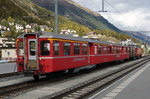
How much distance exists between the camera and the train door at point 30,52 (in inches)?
Result: 557

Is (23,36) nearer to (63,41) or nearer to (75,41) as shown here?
(63,41)

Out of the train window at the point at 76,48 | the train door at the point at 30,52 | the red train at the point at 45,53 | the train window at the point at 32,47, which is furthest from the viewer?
the train window at the point at 76,48

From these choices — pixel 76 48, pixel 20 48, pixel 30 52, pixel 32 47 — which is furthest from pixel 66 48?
pixel 20 48

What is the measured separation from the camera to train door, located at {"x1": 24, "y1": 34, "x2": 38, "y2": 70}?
14.2 meters

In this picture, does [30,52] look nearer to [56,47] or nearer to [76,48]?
[56,47]

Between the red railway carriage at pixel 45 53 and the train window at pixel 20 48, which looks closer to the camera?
the red railway carriage at pixel 45 53

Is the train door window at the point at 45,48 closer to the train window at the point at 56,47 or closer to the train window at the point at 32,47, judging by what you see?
the train window at the point at 56,47

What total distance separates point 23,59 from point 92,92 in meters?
5.71

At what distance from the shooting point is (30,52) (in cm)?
1442

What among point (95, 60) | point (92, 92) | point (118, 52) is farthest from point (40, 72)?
point (118, 52)

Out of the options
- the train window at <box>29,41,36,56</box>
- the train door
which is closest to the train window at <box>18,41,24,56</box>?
the train door

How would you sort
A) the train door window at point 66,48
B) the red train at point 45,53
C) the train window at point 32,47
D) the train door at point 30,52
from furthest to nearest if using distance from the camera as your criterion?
1. the train door window at point 66,48
2. the train window at point 32,47
3. the train door at point 30,52
4. the red train at point 45,53

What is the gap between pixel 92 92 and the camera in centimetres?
1090

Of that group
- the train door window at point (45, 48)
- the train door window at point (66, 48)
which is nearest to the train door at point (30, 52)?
the train door window at point (45, 48)
